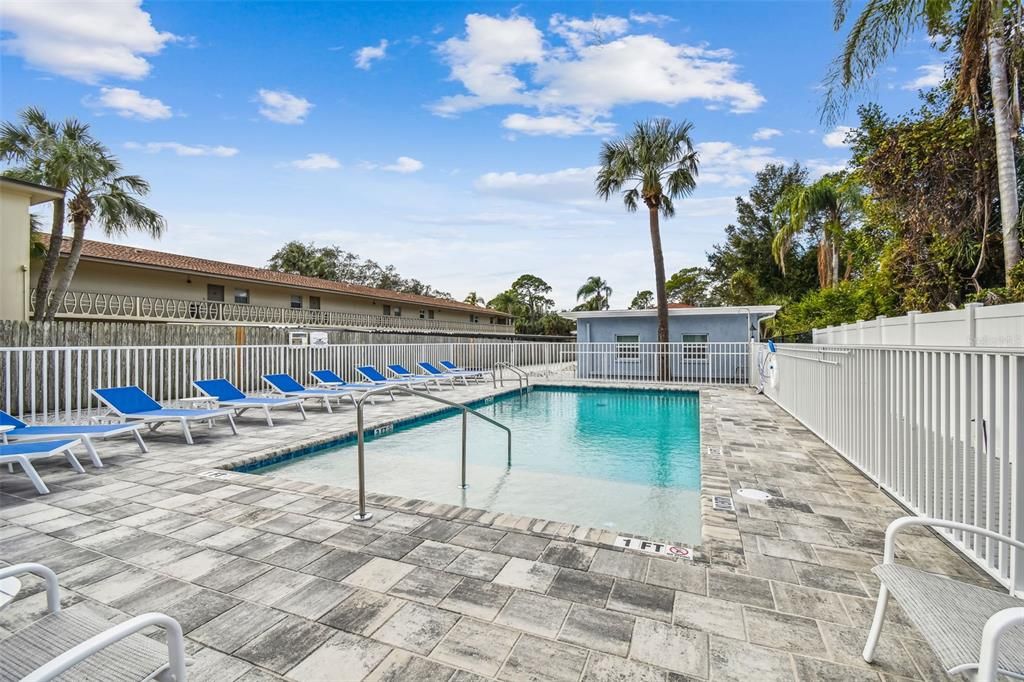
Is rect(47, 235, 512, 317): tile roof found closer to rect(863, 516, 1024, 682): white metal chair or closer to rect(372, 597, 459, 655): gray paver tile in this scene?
rect(372, 597, 459, 655): gray paver tile

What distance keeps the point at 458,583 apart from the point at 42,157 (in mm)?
19682

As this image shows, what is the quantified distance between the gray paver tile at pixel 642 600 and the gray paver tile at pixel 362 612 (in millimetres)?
1118

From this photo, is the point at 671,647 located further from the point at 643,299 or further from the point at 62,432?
the point at 643,299

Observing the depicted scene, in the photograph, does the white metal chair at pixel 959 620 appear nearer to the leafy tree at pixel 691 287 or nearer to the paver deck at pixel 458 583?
the paver deck at pixel 458 583

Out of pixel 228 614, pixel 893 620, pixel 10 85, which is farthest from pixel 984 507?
pixel 10 85

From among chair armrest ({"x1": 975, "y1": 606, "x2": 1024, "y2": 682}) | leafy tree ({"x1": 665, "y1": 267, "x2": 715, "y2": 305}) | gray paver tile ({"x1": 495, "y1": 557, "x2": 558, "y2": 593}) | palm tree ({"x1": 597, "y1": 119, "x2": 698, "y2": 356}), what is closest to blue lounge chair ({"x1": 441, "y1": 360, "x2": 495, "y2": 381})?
palm tree ({"x1": 597, "y1": 119, "x2": 698, "y2": 356})

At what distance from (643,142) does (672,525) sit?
15373 mm

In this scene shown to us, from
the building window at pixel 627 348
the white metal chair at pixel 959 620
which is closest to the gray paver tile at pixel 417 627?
the white metal chair at pixel 959 620

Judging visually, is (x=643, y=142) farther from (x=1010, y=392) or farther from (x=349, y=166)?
(x=1010, y=392)

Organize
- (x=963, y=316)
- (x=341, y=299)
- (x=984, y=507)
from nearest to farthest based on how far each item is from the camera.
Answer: (x=984, y=507)
(x=963, y=316)
(x=341, y=299)

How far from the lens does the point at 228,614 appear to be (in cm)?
245

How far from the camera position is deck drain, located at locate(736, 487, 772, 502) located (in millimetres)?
4223

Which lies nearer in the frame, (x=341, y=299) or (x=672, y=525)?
(x=672, y=525)

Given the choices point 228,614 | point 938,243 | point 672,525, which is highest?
point 938,243
